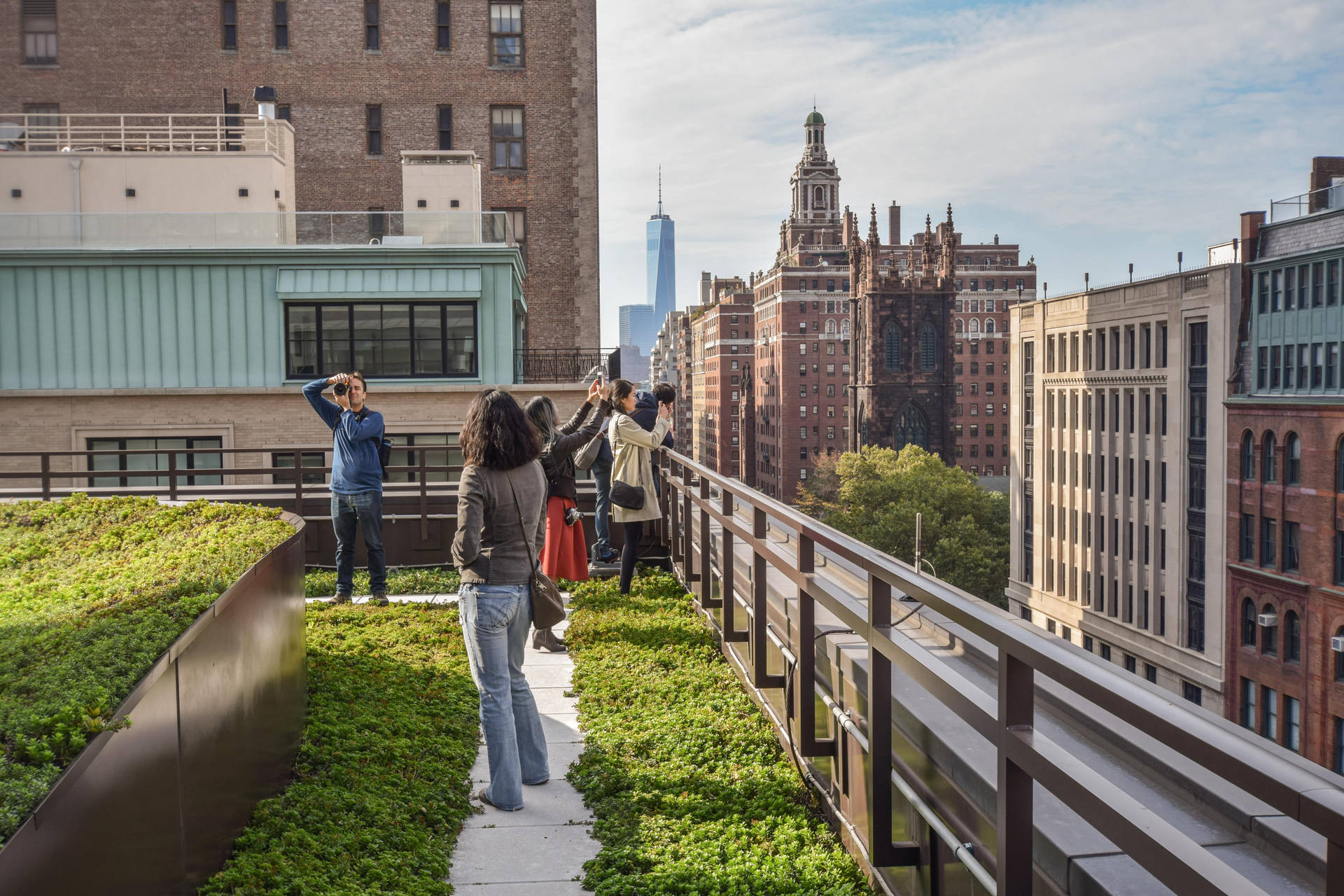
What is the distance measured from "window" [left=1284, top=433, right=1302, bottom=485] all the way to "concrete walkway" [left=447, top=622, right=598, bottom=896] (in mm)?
63649

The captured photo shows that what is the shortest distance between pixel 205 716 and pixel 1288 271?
7262 cm

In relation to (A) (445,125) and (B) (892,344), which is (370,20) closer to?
(A) (445,125)

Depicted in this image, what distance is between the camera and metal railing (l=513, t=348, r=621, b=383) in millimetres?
28219

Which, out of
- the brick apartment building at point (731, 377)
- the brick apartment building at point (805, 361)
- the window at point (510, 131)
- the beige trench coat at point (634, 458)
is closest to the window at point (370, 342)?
the window at point (510, 131)

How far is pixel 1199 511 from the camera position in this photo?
228ft

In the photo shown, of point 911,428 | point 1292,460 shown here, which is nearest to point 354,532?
point 1292,460

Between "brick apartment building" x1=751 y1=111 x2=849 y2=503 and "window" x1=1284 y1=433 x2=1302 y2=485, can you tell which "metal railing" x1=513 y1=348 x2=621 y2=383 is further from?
"brick apartment building" x1=751 y1=111 x2=849 y2=503

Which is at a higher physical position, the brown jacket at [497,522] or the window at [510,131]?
the window at [510,131]

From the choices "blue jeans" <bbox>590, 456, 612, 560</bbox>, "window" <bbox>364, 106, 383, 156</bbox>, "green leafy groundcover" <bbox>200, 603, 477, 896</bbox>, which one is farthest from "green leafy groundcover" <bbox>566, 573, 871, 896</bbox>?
"window" <bbox>364, 106, 383, 156</bbox>

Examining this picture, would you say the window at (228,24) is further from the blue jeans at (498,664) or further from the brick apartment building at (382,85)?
the blue jeans at (498,664)

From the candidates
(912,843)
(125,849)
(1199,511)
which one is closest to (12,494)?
(125,849)

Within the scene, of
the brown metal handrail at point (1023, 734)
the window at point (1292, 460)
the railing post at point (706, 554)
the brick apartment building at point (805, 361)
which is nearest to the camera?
the brown metal handrail at point (1023, 734)

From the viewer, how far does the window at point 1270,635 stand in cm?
5978

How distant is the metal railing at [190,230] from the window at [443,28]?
15611mm
